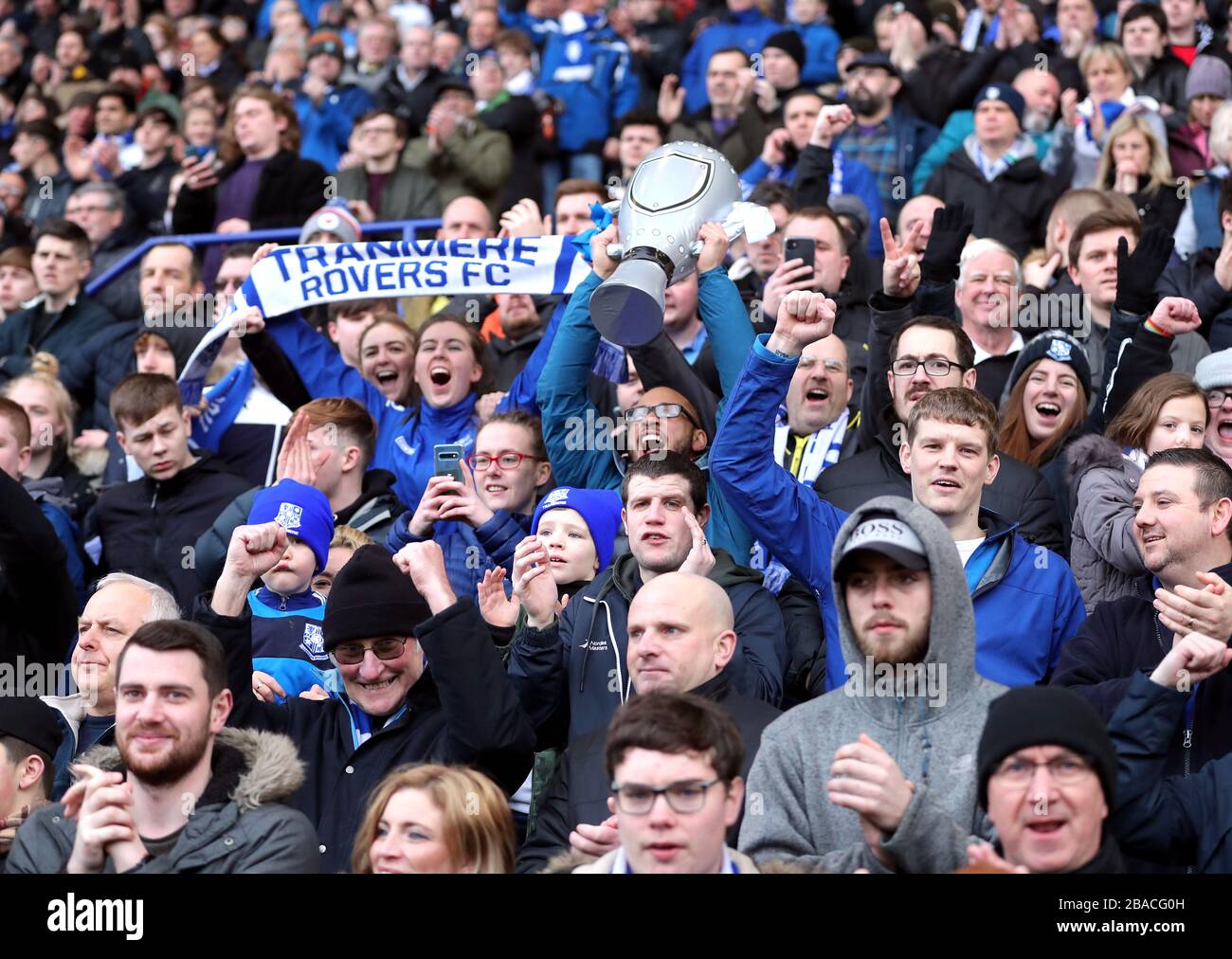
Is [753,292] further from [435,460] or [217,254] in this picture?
[217,254]

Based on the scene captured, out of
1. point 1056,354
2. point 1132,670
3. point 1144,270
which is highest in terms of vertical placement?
point 1144,270

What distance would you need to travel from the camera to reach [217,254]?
1212 centimetres

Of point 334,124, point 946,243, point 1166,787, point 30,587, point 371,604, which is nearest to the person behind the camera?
point 1166,787

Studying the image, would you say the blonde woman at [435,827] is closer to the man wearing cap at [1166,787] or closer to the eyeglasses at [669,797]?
the eyeglasses at [669,797]

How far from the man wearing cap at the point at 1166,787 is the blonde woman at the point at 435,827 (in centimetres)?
164

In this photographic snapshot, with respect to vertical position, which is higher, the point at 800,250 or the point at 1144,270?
the point at 800,250

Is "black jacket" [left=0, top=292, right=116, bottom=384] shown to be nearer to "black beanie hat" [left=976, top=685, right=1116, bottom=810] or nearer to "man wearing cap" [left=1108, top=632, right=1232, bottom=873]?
"man wearing cap" [left=1108, top=632, right=1232, bottom=873]

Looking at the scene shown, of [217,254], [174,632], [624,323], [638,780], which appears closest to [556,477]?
[624,323]

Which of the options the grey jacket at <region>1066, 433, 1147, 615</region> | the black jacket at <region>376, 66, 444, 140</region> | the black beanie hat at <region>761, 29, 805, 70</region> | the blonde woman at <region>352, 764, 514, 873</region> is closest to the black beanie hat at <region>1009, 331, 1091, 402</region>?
the grey jacket at <region>1066, 433, 1147, 615</region>

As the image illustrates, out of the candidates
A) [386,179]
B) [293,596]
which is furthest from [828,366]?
[386,179]

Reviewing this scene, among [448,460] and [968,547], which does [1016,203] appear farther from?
[968,547]

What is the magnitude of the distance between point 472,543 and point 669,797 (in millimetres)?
3402

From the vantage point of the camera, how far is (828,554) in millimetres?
6664
